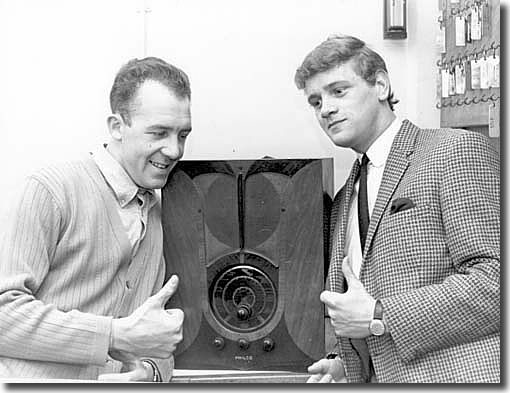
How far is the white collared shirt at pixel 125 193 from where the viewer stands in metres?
1.32

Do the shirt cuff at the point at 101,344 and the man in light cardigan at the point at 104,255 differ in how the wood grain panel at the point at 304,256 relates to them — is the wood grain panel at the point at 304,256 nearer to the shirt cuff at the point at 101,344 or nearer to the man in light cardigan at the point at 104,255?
the man in light cardigan at the point at 104,255

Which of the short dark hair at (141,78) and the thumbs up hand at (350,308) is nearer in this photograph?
the thumbs up hand at (350,308)

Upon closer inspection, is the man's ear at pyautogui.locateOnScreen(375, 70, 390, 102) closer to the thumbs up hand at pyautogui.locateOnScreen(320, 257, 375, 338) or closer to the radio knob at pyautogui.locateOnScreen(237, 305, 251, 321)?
the thumbs up hand at pyautogui.locateOnScreen(320, 257, 375, 338)

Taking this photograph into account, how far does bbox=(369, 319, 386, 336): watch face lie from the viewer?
119 cm

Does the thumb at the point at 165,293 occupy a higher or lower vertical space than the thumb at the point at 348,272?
lower

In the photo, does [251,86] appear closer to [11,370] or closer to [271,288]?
[271,288]

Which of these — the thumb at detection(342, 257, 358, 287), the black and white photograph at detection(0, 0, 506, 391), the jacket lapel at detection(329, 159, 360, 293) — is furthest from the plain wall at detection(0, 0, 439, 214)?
the thumb at detection(342, 257, 358, 287)

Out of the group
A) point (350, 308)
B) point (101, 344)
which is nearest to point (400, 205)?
point (350, 308)

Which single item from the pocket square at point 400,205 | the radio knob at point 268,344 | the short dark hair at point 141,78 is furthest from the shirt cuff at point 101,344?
the pocket square at point 400,205

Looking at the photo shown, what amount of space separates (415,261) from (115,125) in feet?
1.82

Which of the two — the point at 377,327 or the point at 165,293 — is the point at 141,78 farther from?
the point at 377,327

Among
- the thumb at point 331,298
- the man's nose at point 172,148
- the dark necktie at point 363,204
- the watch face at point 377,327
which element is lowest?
the watch face at point 377,327

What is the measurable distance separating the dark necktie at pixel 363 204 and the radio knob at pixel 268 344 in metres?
0.23

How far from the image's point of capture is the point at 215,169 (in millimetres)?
1319
